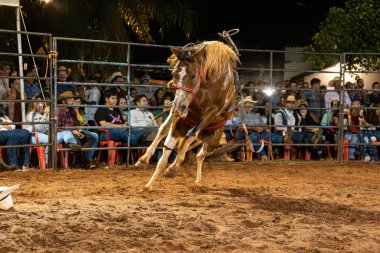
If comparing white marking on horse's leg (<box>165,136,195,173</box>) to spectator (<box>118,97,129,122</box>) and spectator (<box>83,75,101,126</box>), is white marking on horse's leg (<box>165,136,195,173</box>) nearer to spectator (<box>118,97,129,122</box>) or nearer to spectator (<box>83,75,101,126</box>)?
spectator (<box>118,97,129,122</box>)

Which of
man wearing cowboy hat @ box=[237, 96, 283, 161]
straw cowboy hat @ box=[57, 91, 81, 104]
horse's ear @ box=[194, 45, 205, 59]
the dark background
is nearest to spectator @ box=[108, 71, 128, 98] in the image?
straw cowboy hat @ box=[57, 91, 81, 104]

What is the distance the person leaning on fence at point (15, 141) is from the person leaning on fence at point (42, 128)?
0.22 meters

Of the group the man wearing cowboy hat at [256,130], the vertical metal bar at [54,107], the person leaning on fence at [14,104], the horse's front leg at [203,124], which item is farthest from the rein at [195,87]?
the man wearing cowboy hat at [256,130]

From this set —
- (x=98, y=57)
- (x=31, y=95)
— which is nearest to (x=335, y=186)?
(x=31, y=95)

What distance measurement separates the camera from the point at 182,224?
4215mm

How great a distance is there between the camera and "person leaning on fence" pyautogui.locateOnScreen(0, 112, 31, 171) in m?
7.69

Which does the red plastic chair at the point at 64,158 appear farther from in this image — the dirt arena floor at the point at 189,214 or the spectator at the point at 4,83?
the spectator at the point at 4,83

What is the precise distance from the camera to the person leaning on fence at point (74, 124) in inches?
324

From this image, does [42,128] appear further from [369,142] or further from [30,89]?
[369,142]

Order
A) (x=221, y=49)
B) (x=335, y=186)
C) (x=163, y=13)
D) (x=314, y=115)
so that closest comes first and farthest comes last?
(x=221, y=49), (x=335, y=186), (x=314, y=115), (x=163, y=13)

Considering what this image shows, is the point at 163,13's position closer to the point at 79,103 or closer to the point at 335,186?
the point at 79,103

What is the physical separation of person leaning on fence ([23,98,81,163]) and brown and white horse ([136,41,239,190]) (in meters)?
2.32

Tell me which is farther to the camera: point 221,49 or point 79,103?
point 79,103

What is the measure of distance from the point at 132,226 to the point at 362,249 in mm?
1734
